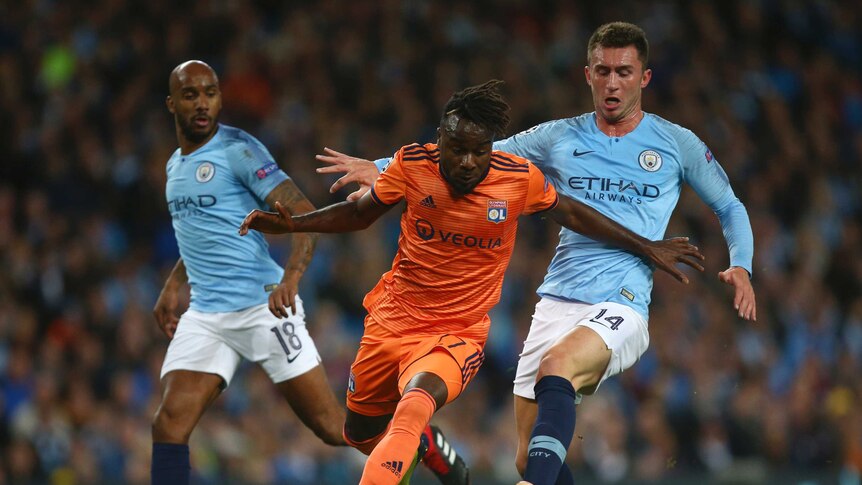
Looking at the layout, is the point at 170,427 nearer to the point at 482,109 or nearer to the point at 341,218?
the point at 341,218

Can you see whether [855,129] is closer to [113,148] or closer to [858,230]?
[858,230]

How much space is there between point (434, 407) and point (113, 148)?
7993mm

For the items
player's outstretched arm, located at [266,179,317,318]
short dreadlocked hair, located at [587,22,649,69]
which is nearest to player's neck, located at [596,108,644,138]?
short dreadlocked hair, located at [587,22,649,69]

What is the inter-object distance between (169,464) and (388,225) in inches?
252

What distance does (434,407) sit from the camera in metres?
5.40

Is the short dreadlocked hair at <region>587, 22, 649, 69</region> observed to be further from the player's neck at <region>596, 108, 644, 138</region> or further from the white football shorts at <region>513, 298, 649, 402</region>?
the white football shorts at <region>513, 298, 649, 402</region>

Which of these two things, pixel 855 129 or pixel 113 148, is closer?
pixel 113 148

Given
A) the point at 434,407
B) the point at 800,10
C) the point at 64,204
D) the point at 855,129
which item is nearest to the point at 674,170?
the point at 434,407

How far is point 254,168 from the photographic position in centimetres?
686

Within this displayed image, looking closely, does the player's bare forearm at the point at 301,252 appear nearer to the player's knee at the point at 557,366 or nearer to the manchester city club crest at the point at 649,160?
the player's knee at the point at 557,366

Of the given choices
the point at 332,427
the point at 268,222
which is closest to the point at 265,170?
the point at 268,222

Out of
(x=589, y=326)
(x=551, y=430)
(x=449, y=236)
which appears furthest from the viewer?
(x=589, y=326)

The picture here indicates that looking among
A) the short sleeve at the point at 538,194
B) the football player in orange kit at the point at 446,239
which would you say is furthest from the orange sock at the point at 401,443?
the short sleeve at the point at 538,194

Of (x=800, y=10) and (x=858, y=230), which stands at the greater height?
(x=800, y=10)
